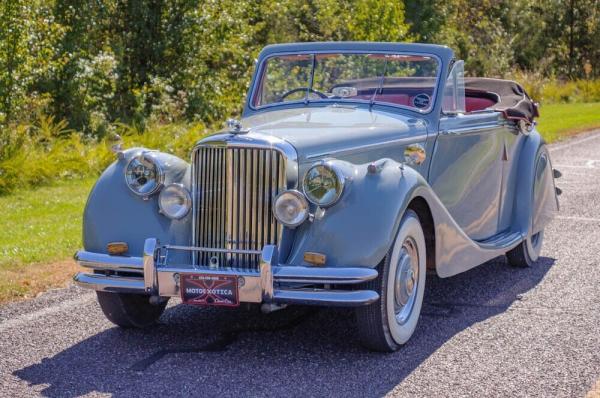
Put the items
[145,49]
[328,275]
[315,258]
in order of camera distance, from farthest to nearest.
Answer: [145,49], [315,258], [328,275]

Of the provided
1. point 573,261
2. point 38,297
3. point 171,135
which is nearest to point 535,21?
point 171,135

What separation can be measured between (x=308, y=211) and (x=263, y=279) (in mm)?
451

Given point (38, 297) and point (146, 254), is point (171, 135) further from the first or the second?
point (146, 254)

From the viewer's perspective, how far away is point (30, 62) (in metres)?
13.3

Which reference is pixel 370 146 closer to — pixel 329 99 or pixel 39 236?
pixel 329 99

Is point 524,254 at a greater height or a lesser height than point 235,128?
lesser

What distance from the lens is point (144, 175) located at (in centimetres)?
574

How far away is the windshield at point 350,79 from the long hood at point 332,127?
0.25 meters

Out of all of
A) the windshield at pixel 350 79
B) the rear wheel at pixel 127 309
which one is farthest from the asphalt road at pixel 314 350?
the windshield at pixel 350 79

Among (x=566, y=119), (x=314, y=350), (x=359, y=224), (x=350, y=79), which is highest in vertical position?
(x=350, y=79)

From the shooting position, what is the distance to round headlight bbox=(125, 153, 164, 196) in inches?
223

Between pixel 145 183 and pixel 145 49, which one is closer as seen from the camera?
pixel 145 183

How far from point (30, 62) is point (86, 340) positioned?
331 inches

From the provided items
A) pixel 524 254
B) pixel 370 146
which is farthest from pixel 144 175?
pixel 524 254
